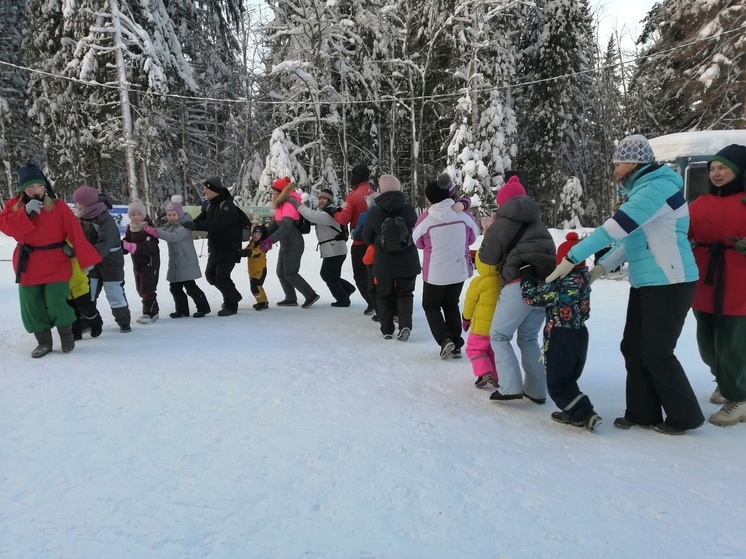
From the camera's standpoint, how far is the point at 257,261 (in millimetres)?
8789

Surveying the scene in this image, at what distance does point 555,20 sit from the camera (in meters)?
27.7

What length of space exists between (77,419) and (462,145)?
21343 mm

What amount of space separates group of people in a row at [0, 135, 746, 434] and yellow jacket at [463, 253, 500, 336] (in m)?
0.01

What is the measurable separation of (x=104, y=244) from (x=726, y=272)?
20.2 ft

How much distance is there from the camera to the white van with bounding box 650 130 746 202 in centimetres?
1212

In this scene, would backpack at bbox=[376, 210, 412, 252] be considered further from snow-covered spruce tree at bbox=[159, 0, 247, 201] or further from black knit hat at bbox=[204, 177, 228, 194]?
snow-covered spruce tree at bbox=[159, 0, 247, 201]

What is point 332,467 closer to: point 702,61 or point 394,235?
point 394,235

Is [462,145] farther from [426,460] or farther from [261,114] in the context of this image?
[426,460]

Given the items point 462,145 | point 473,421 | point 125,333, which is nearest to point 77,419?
point 473,421

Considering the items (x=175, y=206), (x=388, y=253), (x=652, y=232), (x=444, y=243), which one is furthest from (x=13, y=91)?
(x=652, y=232)

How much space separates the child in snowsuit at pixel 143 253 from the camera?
747 cm

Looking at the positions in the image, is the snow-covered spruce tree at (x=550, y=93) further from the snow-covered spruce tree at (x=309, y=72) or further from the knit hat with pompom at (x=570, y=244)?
the knit hat with pompom at (x=570, y=244)

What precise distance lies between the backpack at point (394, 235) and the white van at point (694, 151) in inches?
324

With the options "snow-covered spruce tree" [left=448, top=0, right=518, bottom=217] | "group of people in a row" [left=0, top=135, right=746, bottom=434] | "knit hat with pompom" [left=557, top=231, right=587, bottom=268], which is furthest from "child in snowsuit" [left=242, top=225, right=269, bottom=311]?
"snow-covered spruce tree" [left=448, top=0, right=518, bottom=217]
